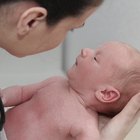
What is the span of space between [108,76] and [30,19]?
427 mm

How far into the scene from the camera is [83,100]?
109cm

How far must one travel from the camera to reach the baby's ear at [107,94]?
1032 mm

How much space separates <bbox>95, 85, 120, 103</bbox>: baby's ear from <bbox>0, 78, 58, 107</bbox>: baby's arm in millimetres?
176

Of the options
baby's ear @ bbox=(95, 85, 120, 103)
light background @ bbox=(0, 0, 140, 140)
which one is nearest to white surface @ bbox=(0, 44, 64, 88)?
light background @ bbox=(0, 0, 140, 140)

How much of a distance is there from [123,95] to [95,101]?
0.28 feet

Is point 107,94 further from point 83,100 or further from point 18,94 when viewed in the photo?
point 18,94

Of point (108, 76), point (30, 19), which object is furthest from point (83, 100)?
point (30, 19)

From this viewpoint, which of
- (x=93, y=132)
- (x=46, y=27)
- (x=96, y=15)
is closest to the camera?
(x=46, y=27)

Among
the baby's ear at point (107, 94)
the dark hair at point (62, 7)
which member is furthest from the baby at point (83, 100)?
the dark hair at point (62, 7)

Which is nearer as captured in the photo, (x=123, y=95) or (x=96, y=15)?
(x=123, y=95)

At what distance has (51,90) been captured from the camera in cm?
112

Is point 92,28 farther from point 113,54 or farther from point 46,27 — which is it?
point 46,27

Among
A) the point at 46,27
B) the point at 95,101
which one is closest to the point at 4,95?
the point at 95,101

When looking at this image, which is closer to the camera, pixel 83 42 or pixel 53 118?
pixel 53 118
